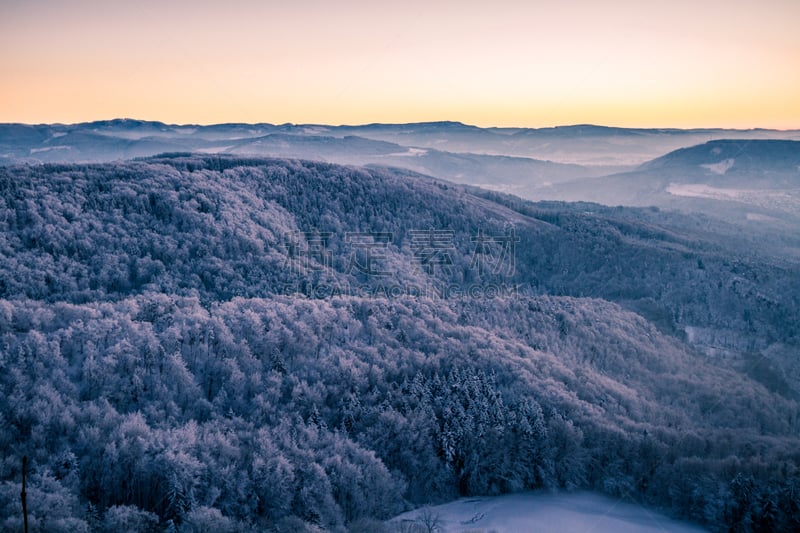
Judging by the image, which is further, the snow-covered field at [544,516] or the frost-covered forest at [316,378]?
the snow-covered field at [544,516]

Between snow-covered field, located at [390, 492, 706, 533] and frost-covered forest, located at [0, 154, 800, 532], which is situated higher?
frost-covered forest, located at [0, 154, 800, 532]

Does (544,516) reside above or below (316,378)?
below

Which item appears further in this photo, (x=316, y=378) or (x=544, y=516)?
(x=316, y=378)

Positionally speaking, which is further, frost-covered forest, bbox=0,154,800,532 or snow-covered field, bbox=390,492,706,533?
snow-covered field, bbox=390,492,706,533

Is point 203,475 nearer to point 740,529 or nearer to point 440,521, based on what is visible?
point 440,521

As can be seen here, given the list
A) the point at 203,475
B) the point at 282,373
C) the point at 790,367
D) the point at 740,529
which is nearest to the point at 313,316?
the point at 282,373
